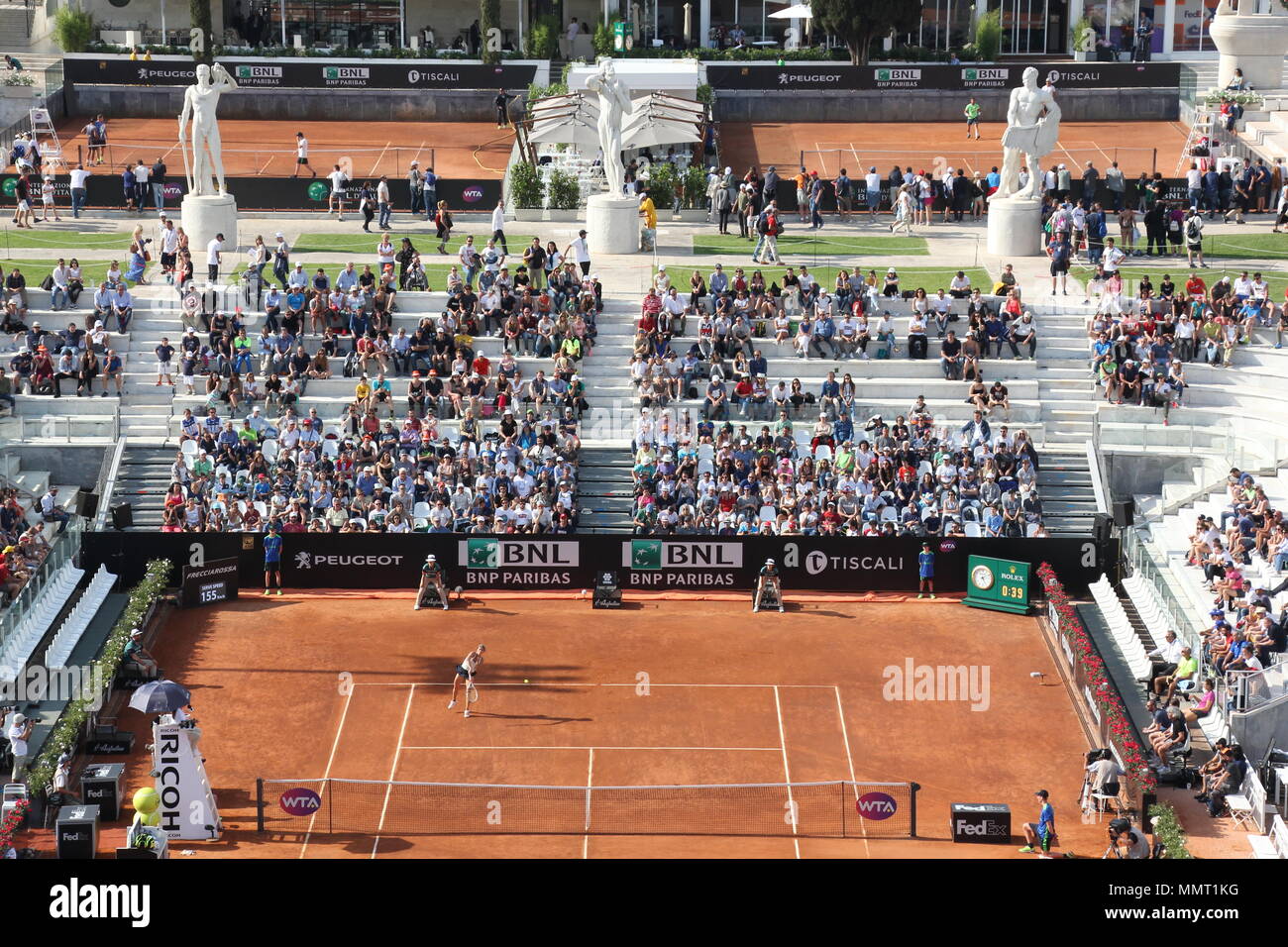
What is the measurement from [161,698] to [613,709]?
9.00 m

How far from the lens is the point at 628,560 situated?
4144cm

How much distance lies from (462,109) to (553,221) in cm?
1726

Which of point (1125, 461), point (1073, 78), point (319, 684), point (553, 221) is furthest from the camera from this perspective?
point (1073, 78)

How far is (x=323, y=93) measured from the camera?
7581cm

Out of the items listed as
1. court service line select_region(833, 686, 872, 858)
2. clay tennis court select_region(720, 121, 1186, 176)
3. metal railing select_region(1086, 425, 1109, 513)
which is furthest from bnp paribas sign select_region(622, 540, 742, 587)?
clay tennis court select_region(720, 121, 1186, 176)

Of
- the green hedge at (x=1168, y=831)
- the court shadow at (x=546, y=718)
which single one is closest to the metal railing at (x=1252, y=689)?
the green hedge at (x=1168, y=831)

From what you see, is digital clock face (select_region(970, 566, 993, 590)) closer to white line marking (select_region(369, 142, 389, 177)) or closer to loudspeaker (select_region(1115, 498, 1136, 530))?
loudspeaker (select_region(1115, 498, 1136, 530))

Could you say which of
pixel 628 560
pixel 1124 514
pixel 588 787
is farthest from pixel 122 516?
pixel 1124 514

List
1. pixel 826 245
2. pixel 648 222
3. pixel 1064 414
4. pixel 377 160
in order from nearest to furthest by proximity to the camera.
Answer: pixel 1064 414, pixel 648 222, pixel 826 245, pixel 377 160

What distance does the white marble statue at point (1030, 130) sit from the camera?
5366 centimetres

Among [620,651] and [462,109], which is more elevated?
[462,109]

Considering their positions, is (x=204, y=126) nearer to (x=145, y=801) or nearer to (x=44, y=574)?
(x=44, y=574)

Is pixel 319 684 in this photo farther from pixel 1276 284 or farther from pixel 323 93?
pixel 323 93
